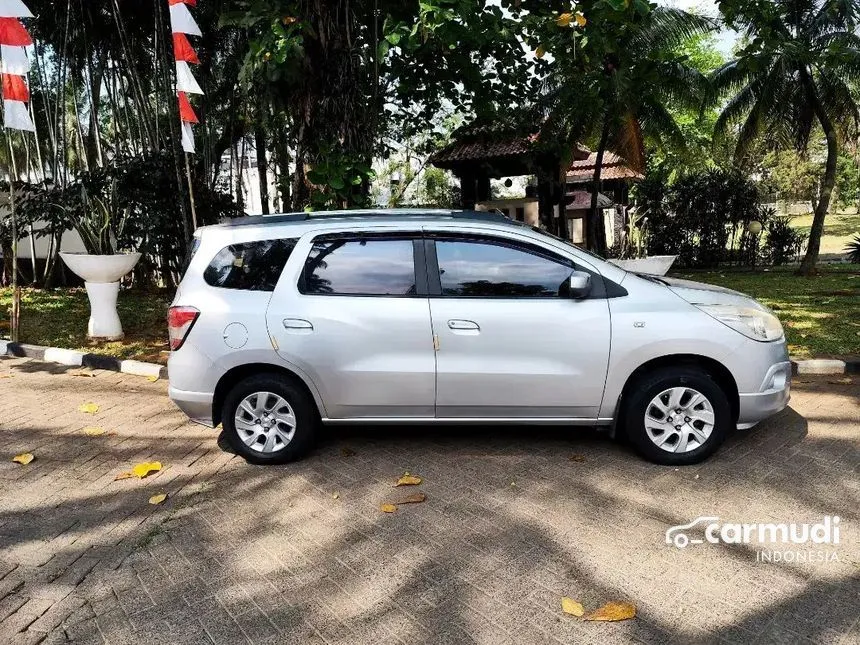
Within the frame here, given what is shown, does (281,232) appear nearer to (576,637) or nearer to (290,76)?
(576,637)

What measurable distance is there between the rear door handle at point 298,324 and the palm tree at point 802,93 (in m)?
15.1

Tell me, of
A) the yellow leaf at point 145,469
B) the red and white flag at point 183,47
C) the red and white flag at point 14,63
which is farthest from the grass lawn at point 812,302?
the red and white flag at point 14,63

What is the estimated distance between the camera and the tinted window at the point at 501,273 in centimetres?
437

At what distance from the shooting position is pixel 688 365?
14.2 ft

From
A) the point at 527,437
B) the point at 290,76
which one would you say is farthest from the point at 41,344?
the point at 527,437

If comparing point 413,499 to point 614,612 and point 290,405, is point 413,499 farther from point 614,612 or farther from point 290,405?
point 614,612

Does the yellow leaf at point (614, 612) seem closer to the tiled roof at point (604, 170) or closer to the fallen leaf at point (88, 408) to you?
the fallen leaf at point (88, 408)

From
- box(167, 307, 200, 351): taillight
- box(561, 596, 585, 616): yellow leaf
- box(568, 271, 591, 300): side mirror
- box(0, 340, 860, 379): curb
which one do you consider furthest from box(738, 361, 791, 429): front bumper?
box(167, 307, 200, 351): taillight

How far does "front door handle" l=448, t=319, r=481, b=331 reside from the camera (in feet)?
14.1

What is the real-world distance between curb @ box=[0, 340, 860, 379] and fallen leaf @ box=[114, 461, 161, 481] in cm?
268

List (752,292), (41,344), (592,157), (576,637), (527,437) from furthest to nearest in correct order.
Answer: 1. (592,157)
2. (752,292)
3. (41,344)
4. (527,437)
5. (576,637)

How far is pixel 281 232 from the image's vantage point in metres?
4.59

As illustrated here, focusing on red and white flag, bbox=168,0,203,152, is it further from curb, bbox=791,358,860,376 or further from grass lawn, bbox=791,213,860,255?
grass lawn, bbox=791,213,860,255

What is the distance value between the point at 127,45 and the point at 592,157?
18.1 metres
